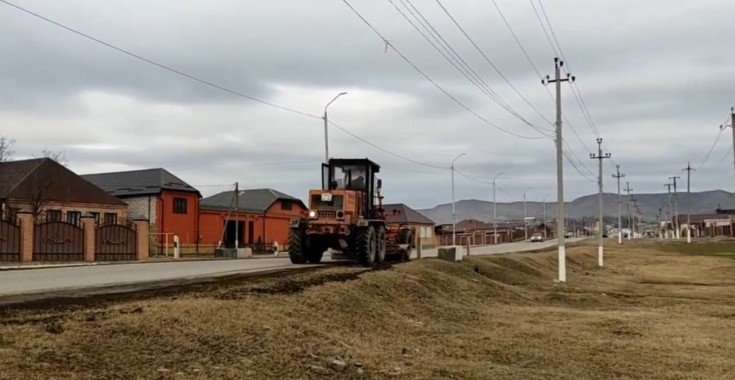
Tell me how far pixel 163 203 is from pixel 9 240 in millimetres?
18895

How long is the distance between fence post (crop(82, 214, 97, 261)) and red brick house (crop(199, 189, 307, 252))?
15815 millimetres

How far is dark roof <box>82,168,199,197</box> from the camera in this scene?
167 ft

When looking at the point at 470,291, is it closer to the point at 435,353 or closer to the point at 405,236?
the point at 405,236

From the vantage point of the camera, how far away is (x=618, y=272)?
45406 millimetres

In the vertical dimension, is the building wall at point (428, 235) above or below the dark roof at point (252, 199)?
below

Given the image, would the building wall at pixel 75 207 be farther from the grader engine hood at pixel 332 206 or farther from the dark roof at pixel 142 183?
the grader engine hood at pixel 332 206

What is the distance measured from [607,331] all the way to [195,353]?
33.4ft

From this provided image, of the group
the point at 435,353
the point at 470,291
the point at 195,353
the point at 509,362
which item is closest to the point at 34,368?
the point at 195,353

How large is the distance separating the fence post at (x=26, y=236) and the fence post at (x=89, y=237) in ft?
9.47

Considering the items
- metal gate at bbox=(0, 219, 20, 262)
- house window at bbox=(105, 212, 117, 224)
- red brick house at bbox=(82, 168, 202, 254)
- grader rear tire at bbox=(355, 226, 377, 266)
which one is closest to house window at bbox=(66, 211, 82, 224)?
house window at bbox=(105, 212, 117, 224)

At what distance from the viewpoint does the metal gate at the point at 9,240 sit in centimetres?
3127


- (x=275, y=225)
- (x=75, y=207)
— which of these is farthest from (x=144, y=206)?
(x=275, y=225)

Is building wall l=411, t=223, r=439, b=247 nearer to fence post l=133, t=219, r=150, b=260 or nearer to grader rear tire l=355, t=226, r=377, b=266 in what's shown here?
fence post l=133, t=219, r=150, b=260

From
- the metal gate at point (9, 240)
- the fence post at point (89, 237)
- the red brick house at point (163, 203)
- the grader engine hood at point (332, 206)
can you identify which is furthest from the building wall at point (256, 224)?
the grader engine hood at point (332, 206)
